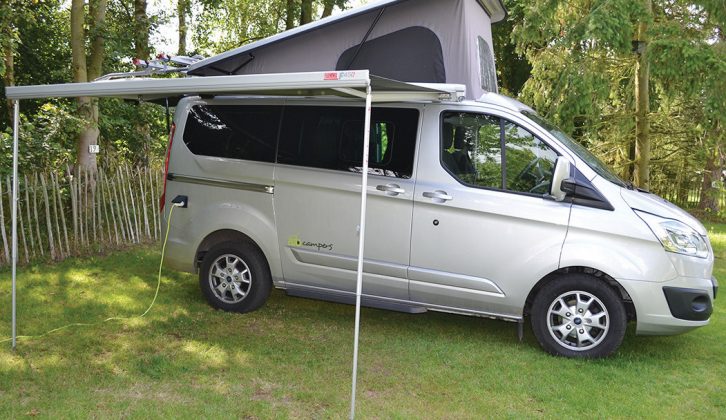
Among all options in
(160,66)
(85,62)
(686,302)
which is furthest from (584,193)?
(85,62)

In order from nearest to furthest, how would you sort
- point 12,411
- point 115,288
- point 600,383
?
point 12,411, point 600,383, point 115,288

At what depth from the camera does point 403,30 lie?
5551 mm

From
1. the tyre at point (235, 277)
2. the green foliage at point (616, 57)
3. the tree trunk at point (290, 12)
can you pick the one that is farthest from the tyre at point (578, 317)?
the tree trunk at point (290, 12)

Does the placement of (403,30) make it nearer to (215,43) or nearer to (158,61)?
(158,61)

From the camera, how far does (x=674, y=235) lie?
186 inches

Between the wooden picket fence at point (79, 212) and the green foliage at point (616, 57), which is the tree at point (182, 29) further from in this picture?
the green foliage at point (616, 57)

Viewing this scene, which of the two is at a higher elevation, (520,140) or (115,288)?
(520,140)

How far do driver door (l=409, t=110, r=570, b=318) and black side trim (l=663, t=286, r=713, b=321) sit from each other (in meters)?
0.89

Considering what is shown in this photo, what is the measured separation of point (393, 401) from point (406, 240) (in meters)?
1.50

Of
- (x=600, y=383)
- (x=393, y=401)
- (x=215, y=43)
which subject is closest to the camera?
(x=393, y=401)

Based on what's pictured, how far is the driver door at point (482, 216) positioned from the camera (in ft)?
16.2

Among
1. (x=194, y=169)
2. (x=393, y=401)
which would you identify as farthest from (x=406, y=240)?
(x=194, y=169)

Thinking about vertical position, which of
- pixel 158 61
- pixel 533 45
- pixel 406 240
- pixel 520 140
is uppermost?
pixel 533 45

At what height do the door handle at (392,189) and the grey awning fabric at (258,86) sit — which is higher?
the grey awning fabric at (258,86)
